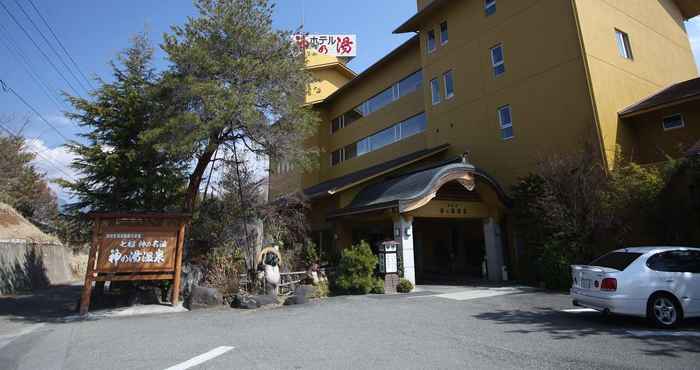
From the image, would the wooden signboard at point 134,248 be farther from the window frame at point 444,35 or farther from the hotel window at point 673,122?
the hotel window at point 673,122

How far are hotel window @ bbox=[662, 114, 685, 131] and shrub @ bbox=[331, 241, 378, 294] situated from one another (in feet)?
40.8

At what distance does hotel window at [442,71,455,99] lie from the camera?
1959 cm

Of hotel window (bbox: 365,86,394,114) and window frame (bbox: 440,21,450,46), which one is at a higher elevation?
window frame (bbox: 440,21,450,46)

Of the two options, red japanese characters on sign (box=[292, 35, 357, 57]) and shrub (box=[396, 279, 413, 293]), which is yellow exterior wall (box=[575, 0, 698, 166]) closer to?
shrub (box=[396, 279, 413, 293])

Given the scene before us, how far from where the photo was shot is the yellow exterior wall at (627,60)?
1427 centimetres

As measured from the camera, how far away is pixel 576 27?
1449cm

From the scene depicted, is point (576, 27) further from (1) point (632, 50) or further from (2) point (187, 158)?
(2) point (187, 158)

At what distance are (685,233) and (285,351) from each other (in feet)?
40.9

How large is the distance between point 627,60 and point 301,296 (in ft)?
55.3

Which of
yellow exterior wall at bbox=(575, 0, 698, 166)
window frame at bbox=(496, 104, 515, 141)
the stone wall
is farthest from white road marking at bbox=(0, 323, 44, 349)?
yellow exterior wall at bbox=(575, 0, 698, 166)

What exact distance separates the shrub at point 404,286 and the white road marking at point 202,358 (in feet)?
25.7

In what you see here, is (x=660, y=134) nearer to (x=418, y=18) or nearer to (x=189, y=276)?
(x=418, y=18)

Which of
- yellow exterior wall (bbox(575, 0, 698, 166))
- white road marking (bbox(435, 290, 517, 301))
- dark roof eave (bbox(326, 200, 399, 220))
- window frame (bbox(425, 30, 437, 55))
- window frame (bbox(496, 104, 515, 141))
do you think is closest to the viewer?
white road marking (bbox(435, 290, 517, 301))

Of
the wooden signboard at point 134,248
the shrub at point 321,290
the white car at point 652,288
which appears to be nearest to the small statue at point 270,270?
the shrub at point 321,290
